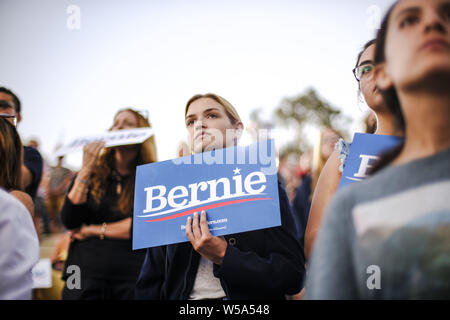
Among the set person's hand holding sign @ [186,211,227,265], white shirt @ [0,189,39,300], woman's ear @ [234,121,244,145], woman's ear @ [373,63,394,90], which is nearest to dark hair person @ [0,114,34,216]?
white shirt @ [0,189,39,300]

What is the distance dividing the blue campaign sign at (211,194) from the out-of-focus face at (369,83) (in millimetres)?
481

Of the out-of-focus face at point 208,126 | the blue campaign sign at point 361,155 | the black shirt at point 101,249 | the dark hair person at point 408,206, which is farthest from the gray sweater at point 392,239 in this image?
the black shirt at point 101,249

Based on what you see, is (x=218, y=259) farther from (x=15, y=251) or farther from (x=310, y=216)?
(x=15, y=251)

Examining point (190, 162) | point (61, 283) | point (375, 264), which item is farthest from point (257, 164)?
point (61, 283)

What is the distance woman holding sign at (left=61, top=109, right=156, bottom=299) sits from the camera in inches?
96.9

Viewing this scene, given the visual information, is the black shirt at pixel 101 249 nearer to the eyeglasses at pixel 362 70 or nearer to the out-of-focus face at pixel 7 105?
the out-of-focus face at pixel 7 105

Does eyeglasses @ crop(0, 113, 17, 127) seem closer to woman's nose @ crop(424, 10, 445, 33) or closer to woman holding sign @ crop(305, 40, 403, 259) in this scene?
woman holding sign @ crop(305, 40, 403, 259)

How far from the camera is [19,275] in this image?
56.3 inches

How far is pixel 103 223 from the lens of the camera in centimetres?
263

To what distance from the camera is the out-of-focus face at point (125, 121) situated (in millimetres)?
2854

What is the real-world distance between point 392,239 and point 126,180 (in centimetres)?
218

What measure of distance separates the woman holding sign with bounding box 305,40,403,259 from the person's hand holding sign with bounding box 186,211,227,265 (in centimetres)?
41

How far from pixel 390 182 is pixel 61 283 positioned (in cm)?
349
